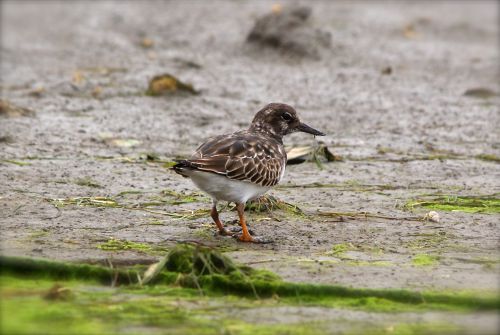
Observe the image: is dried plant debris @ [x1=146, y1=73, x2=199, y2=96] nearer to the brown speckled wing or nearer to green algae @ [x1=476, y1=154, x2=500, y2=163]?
green algae @ [x1=476, y1=154, x2=500, y2=163]

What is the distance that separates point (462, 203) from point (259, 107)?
12.8 feet

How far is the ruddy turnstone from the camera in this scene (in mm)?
6910

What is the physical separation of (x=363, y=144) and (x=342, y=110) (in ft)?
4.79

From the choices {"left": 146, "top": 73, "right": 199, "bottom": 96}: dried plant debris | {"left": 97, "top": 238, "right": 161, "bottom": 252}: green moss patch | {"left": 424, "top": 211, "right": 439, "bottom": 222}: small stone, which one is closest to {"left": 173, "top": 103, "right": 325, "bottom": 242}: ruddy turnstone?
{"left": 97, "top": 238, "right": 161, "bottom": 252}: green moss patch

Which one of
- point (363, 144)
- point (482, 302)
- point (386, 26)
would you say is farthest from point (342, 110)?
point (482, 302)

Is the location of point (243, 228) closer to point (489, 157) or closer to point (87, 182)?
point (87, 182)

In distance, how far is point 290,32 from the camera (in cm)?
1373

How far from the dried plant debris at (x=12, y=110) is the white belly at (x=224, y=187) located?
3.79 m

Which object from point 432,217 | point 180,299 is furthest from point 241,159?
point 180,299

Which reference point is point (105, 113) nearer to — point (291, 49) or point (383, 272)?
point (291, 49)

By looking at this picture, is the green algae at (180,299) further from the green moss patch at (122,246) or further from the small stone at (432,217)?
the small stone at (432,217)

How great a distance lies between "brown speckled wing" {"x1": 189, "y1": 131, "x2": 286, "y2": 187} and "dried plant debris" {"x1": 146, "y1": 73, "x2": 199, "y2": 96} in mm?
3952

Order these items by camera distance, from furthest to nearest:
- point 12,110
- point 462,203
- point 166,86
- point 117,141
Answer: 1. point 166,86
2. point 12,110
3. point 117,141
4. point 462,203

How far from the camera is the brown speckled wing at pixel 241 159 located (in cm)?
695
